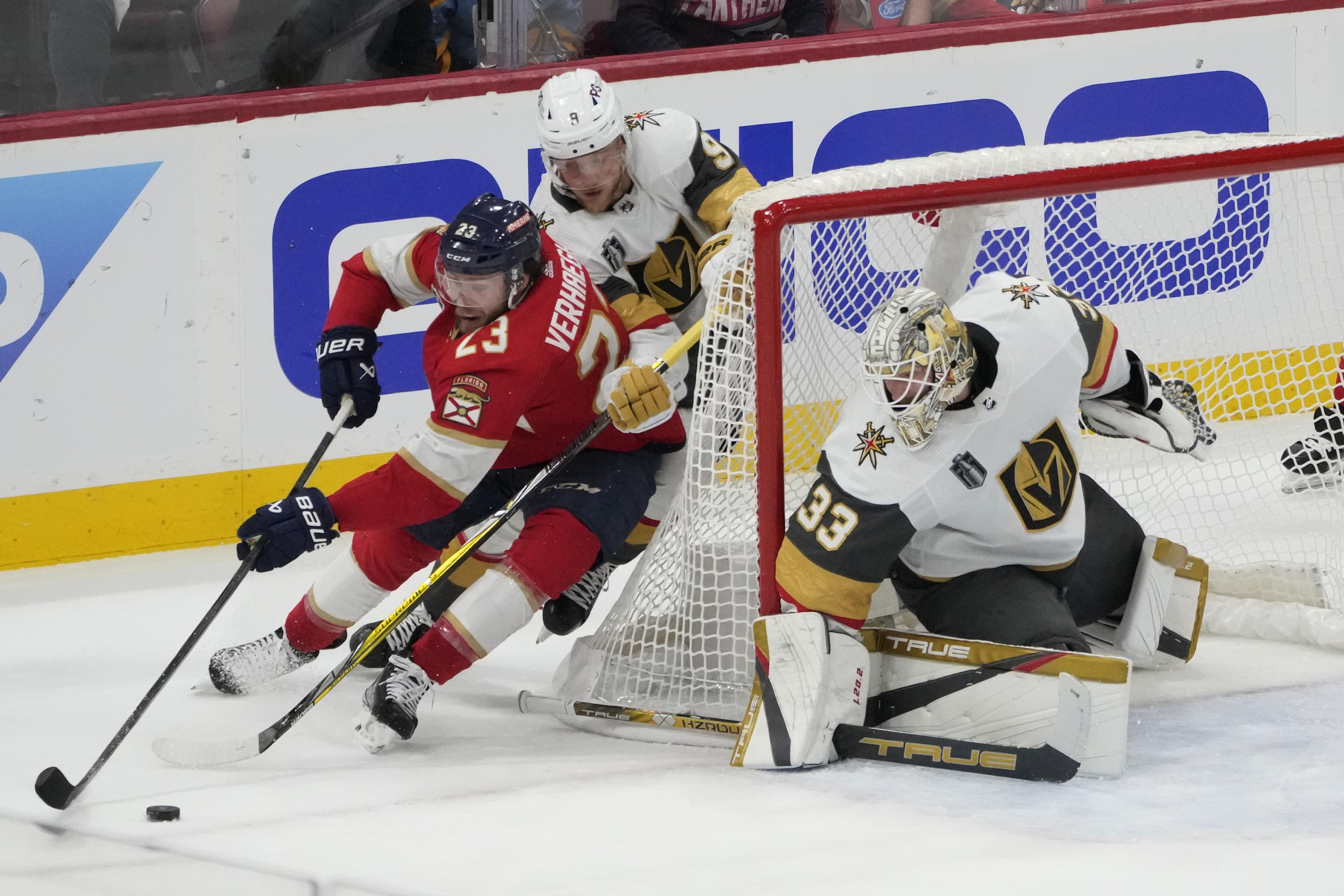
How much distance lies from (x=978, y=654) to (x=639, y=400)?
72 cm

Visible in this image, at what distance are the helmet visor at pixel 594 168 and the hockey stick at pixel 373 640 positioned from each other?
0.40 metres

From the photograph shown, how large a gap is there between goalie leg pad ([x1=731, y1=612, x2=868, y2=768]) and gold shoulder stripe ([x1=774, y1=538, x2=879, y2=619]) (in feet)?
0.09

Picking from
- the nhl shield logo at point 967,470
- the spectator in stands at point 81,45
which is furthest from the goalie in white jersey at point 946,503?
the spectator in stands at point 81,45

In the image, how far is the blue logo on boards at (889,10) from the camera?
15.3ft

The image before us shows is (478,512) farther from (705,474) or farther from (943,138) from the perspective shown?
(943,138)

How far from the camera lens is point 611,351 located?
311cm

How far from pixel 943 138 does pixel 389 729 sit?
8.35 ft

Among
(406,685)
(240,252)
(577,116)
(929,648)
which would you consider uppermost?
(577,116)

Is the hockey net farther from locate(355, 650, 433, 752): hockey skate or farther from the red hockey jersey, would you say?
locate(355, 650, 433, 752): hockey skate

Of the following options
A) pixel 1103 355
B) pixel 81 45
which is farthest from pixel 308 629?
pixel 81 45

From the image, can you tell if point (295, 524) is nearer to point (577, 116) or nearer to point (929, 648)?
point (577, 116)

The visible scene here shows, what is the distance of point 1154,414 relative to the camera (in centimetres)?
306

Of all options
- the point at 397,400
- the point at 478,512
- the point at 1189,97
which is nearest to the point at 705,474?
the point at 478,512

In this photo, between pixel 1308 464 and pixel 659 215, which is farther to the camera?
pixel 1308 464
